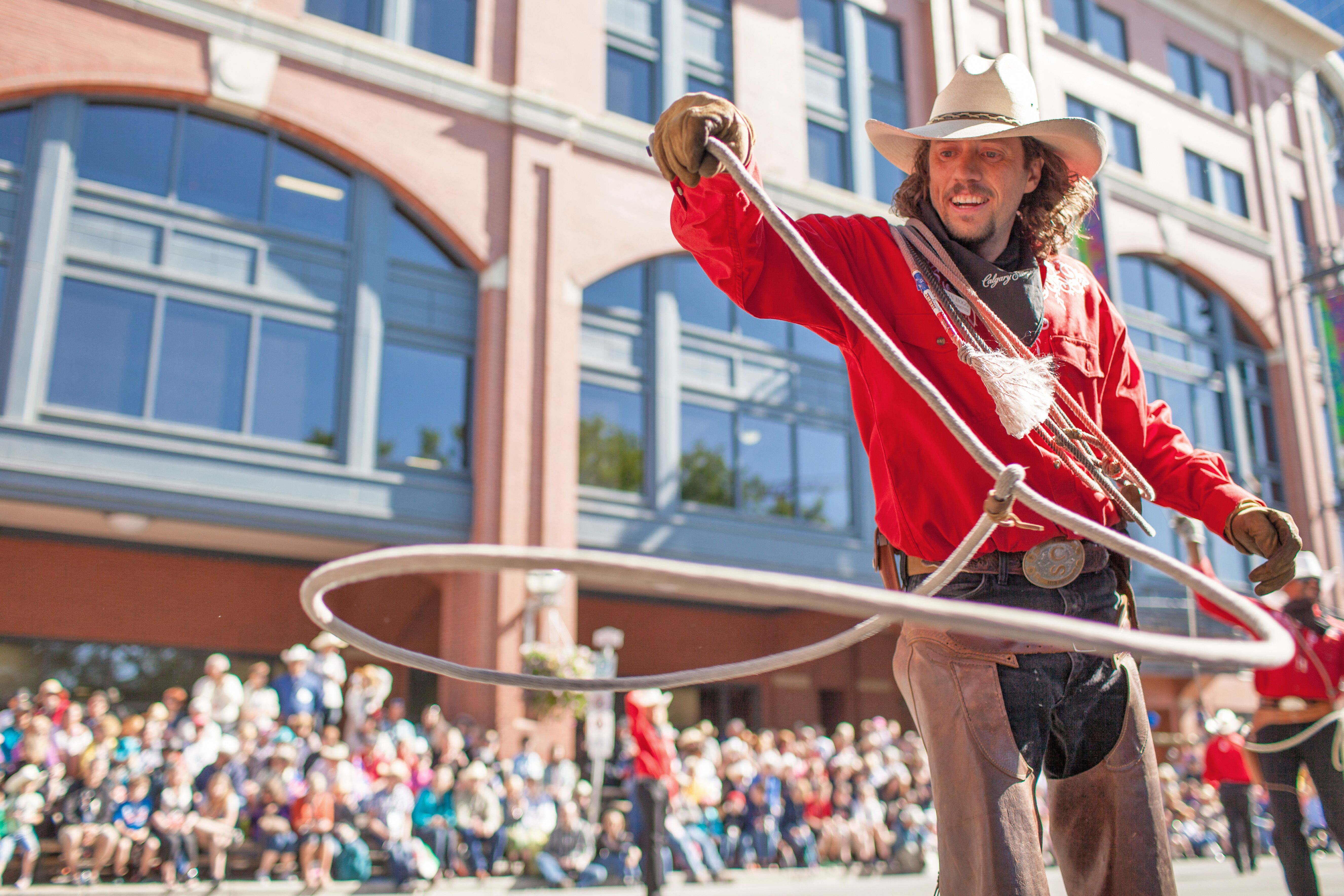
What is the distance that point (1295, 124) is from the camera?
30.9 metres

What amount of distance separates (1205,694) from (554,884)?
58.8ft

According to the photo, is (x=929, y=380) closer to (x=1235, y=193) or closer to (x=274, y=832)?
(x=274, y=832)

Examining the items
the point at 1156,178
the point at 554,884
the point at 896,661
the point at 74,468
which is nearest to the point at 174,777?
the point at 554,884

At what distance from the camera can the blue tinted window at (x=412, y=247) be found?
17.0 metres

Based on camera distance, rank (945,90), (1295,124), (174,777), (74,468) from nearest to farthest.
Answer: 1. (945,90)
2. (174,777)
3. (74,468)
4. (1295,124)

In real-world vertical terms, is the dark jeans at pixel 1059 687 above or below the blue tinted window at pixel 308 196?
below

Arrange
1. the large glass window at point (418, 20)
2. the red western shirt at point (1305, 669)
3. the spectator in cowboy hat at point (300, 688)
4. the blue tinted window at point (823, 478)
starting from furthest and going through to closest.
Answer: the blue tinted window at point (823, 478) → the large glass window at point (418, 20) → the spectator in cowboy hat at point (300, 688) → the red western shirt at point (1305, 669)

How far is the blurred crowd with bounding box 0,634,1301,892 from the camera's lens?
9953 mm

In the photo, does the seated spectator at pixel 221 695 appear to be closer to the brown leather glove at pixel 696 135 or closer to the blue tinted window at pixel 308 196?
the blue tinted window at pixel 308 196

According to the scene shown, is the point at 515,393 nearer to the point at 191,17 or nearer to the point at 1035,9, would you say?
the point at 191,17

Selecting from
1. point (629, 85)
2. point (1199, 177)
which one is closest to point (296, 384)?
point (629, 85)

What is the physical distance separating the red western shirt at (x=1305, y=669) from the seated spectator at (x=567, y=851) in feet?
25.1

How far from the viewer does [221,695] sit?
467 inches

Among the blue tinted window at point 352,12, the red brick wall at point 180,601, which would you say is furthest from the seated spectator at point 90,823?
the blue tinted window at point 352,12
